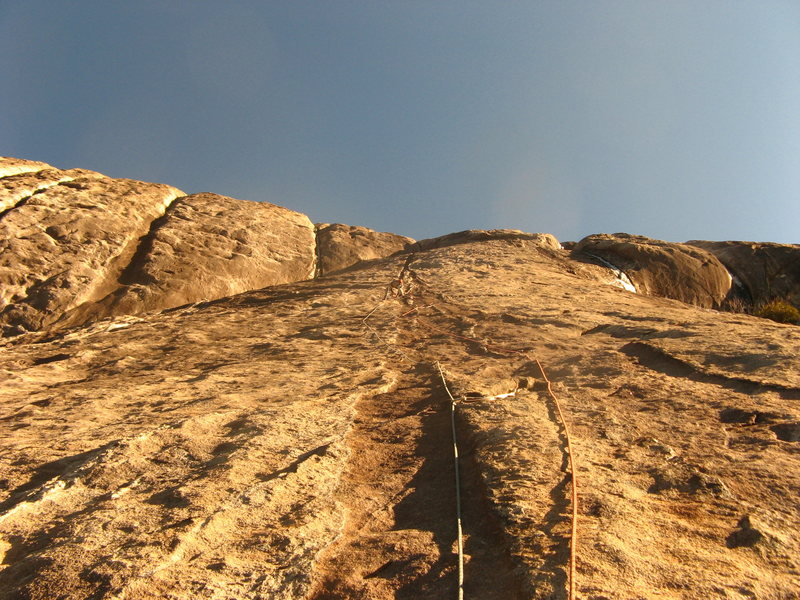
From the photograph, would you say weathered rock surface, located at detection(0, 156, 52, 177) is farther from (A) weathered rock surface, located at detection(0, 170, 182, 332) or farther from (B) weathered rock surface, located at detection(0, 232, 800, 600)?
(B) weathered rock surface, located at detection(0, 232, 800, 600)

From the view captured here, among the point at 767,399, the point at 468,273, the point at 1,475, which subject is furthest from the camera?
the point at 468,273

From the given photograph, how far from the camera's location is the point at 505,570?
2.41 m

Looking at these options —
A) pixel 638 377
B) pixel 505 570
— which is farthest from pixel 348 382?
pixel 505 570

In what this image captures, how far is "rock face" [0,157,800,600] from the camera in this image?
2373 mm

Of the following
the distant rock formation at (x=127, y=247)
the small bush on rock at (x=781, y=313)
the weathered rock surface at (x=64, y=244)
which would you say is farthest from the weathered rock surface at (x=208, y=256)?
the small bush on rock at (x=781, y=313)

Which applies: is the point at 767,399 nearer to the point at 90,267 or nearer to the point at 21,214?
the point at 90,267

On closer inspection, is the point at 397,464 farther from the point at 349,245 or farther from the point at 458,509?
the point at 349,245

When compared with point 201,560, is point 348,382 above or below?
above

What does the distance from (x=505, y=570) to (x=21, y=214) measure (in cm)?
919

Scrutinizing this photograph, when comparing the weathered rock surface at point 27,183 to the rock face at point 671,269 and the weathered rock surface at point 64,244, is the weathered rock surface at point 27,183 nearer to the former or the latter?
the weathered rock surface at point 64,244

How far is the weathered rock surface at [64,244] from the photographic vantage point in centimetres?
771

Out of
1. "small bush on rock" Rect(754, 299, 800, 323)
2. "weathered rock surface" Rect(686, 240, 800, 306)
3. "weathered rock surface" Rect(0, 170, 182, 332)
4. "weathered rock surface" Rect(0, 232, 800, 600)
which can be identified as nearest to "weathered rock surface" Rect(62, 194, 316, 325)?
"weathered rock surface" Rect(0, 170, 182, 332)

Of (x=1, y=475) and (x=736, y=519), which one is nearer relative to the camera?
(x=736, y=519)

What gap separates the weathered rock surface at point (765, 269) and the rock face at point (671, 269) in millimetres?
577
